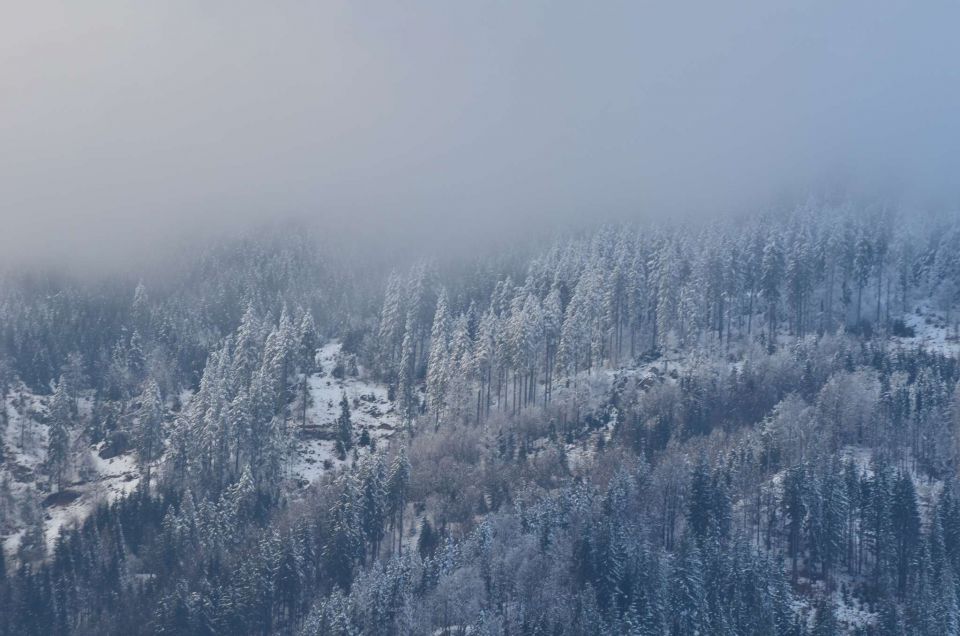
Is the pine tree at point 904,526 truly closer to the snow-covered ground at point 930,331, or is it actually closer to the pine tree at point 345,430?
the snow-covered ground at point 930,331

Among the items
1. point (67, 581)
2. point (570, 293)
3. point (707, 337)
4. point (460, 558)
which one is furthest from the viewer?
point (570, 293)

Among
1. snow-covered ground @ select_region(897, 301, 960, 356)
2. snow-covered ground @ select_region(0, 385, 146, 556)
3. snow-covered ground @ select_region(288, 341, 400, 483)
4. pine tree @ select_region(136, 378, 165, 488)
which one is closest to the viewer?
snow-covered ground @ select_region(0, 385, 146, 556)

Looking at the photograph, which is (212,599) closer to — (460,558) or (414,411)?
(460,558)

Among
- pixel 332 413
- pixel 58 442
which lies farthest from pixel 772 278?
pixel 58 442

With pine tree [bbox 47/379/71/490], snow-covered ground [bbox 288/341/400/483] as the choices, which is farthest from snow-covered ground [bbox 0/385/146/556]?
snow-covered ground [bbox 288/341/400/483]

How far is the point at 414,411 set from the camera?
149250mm

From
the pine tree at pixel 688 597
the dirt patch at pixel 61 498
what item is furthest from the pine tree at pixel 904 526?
the dirt patch at pixel 61 498

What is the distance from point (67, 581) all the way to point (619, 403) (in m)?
77.9

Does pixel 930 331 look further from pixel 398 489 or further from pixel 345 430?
pixel 345 430

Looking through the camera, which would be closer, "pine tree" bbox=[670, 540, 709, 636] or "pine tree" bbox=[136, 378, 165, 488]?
"pine tree" bbox=[670, 540, 709, 636]

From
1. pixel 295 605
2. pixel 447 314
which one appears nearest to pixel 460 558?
pixel 295 605

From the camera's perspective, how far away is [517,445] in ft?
440

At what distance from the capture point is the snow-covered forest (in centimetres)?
10081

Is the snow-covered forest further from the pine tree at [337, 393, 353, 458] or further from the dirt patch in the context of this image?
the pine tree at [337, 393, 353, 458]
